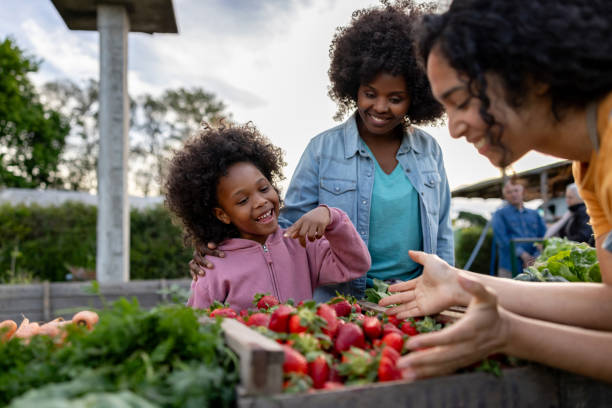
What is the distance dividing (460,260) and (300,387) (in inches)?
513

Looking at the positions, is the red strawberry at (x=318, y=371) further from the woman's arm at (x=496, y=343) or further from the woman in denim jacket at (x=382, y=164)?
the woman in denim jacket at (x=382, y=164)

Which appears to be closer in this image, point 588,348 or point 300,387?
point 300,387

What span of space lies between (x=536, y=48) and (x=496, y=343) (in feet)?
2.64

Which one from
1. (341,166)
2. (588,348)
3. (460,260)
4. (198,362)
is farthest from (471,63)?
(460,260)

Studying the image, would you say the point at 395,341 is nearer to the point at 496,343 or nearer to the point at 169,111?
the point at 496,343

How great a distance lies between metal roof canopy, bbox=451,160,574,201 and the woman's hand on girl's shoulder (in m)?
12.1

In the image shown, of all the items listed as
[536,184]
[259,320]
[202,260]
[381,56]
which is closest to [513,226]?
[381,56]

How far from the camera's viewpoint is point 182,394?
1055mm

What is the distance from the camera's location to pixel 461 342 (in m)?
1.22

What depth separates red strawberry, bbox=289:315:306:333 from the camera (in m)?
1.42

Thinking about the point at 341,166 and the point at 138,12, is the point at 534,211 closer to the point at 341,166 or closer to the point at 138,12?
the point at 341,166

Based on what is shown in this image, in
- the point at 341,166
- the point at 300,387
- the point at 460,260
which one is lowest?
the point at 460,260

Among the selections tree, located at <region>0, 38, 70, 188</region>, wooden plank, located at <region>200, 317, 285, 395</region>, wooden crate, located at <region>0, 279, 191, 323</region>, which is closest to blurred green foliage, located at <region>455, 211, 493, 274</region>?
wooden crate, located at <region>0, 279, 191, 323</region>

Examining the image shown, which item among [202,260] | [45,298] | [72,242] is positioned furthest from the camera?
[72,242]
